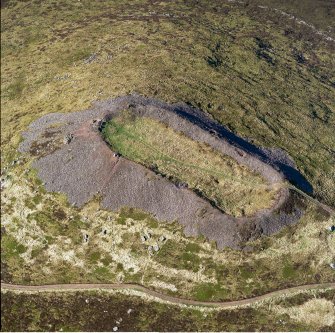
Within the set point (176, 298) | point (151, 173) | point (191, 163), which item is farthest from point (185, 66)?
point (176, 298)

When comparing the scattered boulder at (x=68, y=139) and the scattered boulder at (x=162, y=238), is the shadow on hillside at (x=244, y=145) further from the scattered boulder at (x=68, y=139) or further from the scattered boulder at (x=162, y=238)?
the scattered boulder at (x=162, y=238)

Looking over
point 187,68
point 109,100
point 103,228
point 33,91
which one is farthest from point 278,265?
point 33,91

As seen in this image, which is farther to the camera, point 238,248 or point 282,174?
point 282,174

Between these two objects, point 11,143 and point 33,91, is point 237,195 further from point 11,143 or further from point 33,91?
point 33,91

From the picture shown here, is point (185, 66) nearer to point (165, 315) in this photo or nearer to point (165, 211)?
point (165, 211)

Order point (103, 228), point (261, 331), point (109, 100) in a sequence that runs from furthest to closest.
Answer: point (109, 100)
point (103, 228)
point (261, 331)

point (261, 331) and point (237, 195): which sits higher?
point (237, 195)
